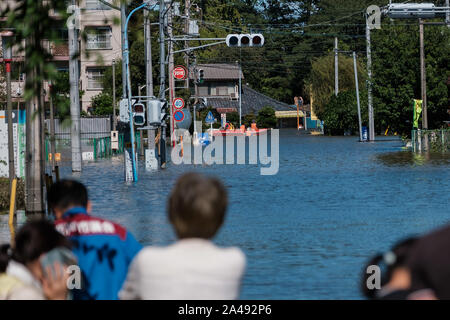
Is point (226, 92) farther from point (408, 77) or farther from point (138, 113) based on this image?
point (138, 113)

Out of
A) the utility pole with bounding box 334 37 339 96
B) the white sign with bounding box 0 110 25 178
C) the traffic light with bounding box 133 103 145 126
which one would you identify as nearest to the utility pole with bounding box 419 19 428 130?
the traffic light with bounding box 133 103 145 126

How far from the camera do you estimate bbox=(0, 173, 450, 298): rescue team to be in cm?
369

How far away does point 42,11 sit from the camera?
752cm

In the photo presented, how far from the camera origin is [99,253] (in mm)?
5680

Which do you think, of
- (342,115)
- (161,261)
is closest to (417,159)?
(161,261)

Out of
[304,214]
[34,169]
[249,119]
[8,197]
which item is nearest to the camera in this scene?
[34,169]

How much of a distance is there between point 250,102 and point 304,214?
108 metres

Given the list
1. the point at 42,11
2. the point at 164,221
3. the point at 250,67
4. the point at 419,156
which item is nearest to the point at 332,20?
the point at 250,67

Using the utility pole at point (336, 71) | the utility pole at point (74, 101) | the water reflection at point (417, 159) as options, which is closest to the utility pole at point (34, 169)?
the utility pole at point (74, 101)

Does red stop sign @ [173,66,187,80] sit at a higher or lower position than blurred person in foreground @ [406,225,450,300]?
higher

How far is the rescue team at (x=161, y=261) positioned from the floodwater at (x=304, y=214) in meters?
4.57

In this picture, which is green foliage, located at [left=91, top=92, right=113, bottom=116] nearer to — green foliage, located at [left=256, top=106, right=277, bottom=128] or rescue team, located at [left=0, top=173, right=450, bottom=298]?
green foliage, located at [left=256, top=106, right=277, bottom=128]

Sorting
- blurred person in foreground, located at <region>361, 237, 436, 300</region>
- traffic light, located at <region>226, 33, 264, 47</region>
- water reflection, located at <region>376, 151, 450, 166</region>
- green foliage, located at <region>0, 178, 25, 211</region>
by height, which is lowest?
water reflection, located at <region>376, 151, 450, 166</region>

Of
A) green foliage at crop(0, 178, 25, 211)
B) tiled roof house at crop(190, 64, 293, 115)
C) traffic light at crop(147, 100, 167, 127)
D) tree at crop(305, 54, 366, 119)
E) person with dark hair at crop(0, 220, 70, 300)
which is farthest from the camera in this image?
tiled roof house at crop(190, 64, 293, 115)
